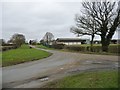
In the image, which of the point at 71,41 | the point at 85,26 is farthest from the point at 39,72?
the point at 71,41

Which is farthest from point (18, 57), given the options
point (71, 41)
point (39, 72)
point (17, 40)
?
point (71, 41)

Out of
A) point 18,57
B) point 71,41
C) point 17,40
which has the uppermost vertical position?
point 17,40

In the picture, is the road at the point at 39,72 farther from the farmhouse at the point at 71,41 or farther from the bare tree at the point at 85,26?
the farmhouse at the point at 71,41

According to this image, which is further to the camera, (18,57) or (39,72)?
(18,57)

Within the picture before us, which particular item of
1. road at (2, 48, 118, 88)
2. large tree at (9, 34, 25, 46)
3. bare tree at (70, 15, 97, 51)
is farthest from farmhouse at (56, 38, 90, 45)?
road at (2, 48, 118, 88)

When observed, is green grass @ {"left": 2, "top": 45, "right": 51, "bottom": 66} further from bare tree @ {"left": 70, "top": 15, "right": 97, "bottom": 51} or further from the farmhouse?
the farmhouse

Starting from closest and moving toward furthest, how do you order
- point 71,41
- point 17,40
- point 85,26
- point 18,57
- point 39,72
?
point 39,72, point 18,57, point 85,26, point 17,40, point 71,41

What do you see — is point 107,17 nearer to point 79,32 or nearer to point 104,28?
point 104,28

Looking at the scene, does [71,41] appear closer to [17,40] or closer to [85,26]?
[17,40]

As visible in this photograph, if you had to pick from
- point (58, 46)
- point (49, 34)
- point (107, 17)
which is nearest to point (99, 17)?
point (107, 17)

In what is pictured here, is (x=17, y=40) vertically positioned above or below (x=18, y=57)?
above

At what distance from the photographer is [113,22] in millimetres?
41031

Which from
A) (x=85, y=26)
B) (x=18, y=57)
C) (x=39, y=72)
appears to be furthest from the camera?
(x=85, y=26)

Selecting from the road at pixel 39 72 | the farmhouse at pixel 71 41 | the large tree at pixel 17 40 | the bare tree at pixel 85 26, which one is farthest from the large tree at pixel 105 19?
the farmhouse at pixel 71 41
